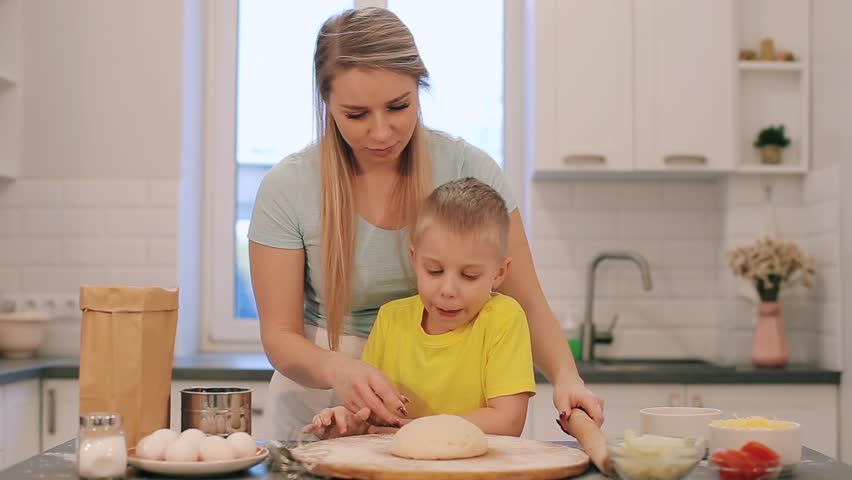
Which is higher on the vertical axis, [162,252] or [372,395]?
[162,252]

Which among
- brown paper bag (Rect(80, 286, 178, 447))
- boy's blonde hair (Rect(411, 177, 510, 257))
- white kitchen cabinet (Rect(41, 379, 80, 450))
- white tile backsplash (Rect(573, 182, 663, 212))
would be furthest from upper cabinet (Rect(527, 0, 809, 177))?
brown paper bag (Rect(80, 286, 178, 447))

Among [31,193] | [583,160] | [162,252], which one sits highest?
[583,160]

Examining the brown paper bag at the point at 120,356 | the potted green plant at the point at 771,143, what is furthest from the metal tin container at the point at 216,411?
the potted green plant at the point at 771,143

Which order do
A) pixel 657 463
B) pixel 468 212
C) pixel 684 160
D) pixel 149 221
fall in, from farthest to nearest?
pixel 149 221, pixel 684 160, pixel 468 212, pixel 657 463

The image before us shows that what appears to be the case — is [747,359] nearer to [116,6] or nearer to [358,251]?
[358,251]

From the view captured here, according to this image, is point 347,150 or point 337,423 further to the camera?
point 347,150

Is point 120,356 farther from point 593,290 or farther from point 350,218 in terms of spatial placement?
point 593,290

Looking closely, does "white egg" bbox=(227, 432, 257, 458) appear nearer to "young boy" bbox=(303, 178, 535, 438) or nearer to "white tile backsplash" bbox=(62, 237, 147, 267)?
"young boy" bbox=(303, 178, 535, 438)

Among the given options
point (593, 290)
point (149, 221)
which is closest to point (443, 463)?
point (593, 290)

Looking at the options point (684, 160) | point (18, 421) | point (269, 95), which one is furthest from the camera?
point (269, 95)

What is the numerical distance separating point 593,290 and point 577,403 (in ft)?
7.21

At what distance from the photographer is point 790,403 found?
10.4 ft

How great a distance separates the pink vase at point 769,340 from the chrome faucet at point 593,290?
1.27 feet

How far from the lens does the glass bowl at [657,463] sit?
1.12m
